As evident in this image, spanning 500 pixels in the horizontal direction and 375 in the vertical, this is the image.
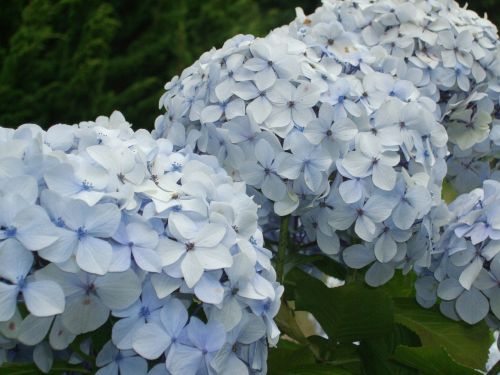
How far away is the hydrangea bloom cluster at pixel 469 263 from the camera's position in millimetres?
844

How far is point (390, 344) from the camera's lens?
0.94 meters

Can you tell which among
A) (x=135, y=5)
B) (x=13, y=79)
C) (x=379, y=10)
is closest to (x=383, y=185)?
(x=379, y=10)

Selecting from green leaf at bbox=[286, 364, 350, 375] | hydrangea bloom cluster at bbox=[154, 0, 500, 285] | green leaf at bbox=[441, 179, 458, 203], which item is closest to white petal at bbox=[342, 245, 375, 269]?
hydrangea bloom cluster at bbox=[154, 0, 500, 285]

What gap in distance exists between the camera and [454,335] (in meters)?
0.93

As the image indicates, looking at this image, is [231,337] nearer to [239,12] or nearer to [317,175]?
[317,175]

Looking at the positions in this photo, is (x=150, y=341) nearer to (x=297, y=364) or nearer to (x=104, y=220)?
(x=104, y=220)

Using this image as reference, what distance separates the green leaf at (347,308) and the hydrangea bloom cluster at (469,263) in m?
0.07

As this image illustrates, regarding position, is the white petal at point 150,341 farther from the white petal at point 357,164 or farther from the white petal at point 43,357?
the white petal at point 357,164

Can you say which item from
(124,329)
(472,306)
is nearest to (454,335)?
(472,306)

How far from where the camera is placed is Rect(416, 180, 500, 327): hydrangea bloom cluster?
84 centimetres

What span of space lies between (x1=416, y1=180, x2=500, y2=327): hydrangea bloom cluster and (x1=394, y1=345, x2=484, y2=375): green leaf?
6 centimetres

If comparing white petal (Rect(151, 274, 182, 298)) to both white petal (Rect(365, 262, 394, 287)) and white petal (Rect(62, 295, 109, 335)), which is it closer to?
white petal (Rect(62, 295, 109, 335))

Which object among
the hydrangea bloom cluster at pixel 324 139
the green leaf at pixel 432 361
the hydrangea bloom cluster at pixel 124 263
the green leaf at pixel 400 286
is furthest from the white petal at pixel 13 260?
the green leaf at pixel 400 286

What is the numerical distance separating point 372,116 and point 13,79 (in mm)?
2579
